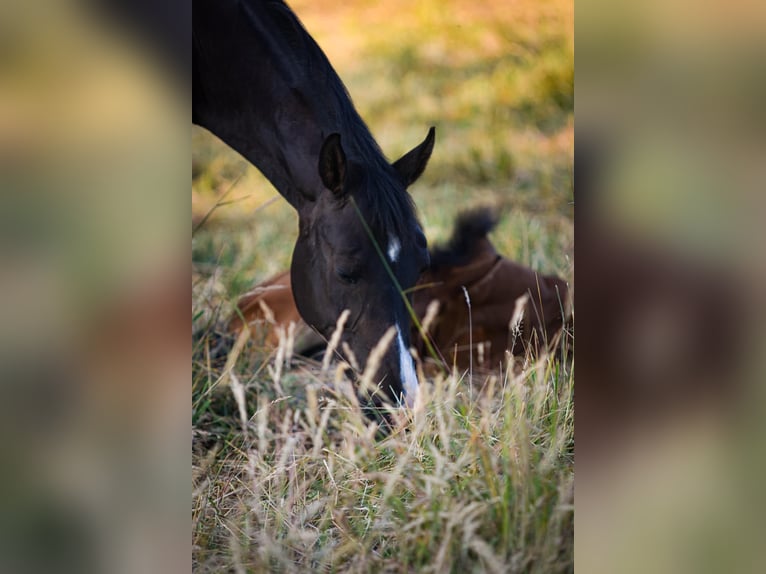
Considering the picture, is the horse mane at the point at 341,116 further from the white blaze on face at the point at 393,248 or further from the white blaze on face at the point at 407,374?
the white blaze on face at the point at 407,374

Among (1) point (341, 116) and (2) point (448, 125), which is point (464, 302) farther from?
(2) point (448, 125)

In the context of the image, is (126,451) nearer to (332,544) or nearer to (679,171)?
(332,544)

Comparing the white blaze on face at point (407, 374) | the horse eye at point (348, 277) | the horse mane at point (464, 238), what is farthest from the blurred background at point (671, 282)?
the horse mane at point (464, 238)

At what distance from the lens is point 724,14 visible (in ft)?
5.16

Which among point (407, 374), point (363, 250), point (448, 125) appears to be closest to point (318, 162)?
point (363, 250)

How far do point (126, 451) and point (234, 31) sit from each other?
4.80 ft

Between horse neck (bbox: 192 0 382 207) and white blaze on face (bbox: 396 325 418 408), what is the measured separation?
1.96ft

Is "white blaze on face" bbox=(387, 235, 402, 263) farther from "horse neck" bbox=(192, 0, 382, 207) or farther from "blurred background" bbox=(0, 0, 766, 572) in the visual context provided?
"blurred background" bbox=(0, 0, 766, 572)

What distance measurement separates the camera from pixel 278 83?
7.99ft

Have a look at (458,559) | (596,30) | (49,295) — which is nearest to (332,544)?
(458,559)

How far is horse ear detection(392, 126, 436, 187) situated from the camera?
249 cm

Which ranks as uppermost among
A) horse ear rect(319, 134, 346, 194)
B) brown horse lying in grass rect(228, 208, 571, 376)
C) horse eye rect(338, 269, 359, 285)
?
horse ear rect(319, 134, 346, 194)

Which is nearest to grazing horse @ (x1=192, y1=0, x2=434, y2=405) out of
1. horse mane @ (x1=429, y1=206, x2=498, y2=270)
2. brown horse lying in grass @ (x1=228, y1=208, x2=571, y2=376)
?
brown horse lying in grass @ (x1=228, y1=208, x2=571, y2=376)

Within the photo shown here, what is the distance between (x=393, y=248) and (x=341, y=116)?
1.57ft
